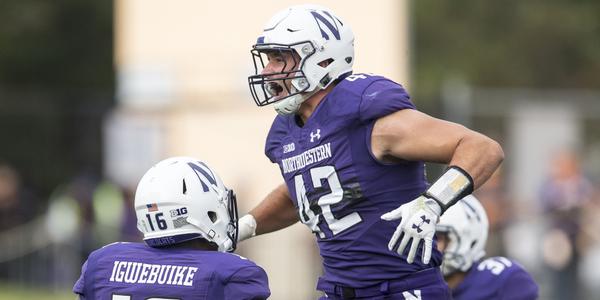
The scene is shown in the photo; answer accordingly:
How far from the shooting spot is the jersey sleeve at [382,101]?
5543 mm

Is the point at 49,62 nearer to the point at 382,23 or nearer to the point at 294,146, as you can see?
the point at 382,23

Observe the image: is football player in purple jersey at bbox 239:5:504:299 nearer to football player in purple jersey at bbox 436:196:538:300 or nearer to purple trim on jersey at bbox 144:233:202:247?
purple trim on jersey at bbox 144:233:202:247

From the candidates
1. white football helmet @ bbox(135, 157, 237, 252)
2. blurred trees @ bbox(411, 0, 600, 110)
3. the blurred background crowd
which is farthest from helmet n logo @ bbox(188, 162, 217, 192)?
blurred trees @ bbox(411, 0, 600, 110)

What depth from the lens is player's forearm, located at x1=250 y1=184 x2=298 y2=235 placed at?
6508 millimetres

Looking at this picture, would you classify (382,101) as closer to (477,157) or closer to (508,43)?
(477,157)

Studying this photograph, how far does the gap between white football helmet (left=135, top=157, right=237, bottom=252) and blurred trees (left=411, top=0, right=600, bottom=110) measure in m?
27.8

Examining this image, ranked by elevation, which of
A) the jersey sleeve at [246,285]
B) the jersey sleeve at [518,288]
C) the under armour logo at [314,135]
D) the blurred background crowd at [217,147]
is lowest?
the blurred background crowd at [217,147]

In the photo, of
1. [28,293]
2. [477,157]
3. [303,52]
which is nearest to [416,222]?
[477,157]

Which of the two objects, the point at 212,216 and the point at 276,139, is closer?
the point at 212,216

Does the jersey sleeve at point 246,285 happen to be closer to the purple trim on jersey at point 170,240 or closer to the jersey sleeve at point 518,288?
the purple trim on jersey at point 170,240

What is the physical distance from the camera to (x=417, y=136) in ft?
17.9

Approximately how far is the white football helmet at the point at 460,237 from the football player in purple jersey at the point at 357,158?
0.74 m

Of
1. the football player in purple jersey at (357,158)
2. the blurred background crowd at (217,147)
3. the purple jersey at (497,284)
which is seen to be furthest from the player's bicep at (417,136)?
the blurred background crowd at (217,147)

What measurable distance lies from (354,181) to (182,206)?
73cm
